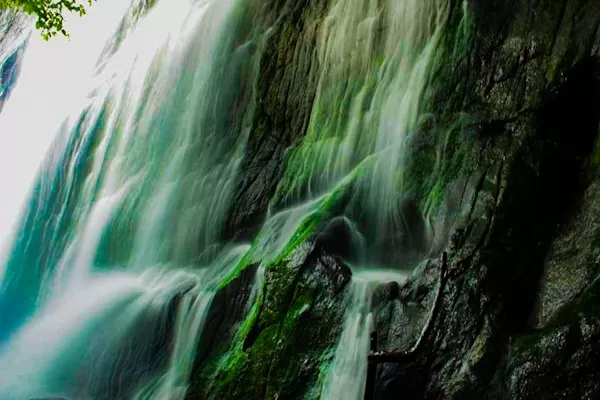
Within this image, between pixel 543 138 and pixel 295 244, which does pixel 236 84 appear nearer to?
pixel 295 244

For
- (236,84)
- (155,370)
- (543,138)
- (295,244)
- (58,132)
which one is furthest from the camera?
(58,132)

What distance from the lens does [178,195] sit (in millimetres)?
11555

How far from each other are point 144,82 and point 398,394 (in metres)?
10.8

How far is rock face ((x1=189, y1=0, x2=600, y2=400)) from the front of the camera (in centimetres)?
545

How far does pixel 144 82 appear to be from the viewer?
564 inches

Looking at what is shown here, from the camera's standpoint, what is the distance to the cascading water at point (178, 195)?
8047mm

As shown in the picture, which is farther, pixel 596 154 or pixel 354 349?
pixel 596 154

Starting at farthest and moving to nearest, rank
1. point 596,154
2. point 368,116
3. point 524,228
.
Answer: point 368,116 → point 596,154 → point 524,228

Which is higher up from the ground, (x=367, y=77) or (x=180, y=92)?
(x=180, y=92)

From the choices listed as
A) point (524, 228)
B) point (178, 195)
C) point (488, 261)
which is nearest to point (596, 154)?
point (524, 228)

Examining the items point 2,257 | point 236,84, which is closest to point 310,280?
point 236,84

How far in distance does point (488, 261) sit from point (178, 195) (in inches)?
272

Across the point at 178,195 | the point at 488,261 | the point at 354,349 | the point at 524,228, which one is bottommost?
the point at 354,349

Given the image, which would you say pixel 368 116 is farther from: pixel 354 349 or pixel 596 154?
pixel 354 349
